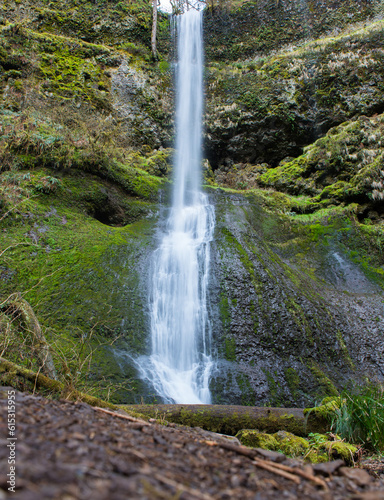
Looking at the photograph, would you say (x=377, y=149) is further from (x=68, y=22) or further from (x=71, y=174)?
(x=68, y=22)

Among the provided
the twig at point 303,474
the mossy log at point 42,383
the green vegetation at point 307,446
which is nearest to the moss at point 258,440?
the green vegetation at point 307,446

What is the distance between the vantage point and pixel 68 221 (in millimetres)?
7465

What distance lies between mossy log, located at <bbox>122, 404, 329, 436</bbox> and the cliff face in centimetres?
67

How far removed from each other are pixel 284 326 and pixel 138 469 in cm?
558

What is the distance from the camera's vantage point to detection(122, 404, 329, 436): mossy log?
3.37 metres

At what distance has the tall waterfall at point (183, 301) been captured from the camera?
511cm

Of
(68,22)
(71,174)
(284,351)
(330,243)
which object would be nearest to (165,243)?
(71,174)

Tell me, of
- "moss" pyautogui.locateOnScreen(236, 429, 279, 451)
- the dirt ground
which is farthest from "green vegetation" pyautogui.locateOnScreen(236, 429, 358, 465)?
the dirt ground

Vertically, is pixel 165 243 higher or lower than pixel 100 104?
lower

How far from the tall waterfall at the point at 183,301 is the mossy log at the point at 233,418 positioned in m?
1.27

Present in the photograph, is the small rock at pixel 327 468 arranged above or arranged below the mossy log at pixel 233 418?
above

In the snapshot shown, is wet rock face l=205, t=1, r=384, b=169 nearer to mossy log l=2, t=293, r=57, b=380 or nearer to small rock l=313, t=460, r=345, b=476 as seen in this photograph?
mossy log l=2, t=293, r=57, b=380

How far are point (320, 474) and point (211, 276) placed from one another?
5.62 metres

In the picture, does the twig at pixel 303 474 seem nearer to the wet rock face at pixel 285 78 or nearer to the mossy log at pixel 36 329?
the mossy log at pixel 36 329
